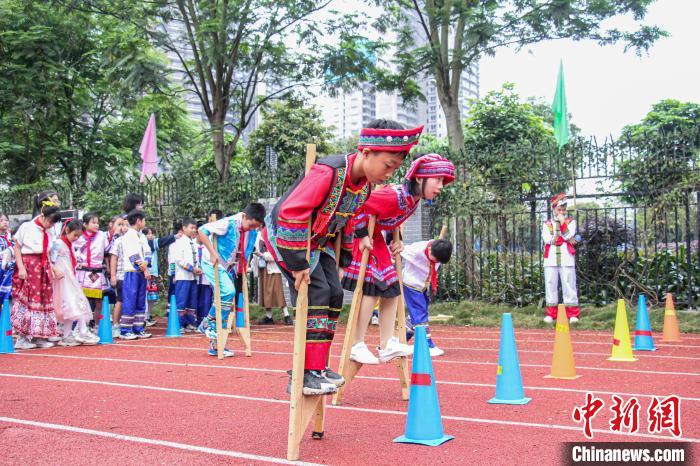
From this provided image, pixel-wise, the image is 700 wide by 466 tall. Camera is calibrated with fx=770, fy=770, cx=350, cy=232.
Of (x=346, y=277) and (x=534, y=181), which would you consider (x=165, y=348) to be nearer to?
(x=346, y=277)

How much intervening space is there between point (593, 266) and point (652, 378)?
21.5ft

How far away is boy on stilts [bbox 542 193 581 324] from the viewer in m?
12.3

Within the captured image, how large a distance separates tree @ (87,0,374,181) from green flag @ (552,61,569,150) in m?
4.48

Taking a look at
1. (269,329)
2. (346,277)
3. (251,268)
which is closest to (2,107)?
(251,268)

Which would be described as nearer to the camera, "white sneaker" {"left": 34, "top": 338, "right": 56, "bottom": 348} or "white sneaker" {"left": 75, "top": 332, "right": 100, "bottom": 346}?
"white sneaker" {"left": 34, "top": 338, "right": 56, "bottom": 348}

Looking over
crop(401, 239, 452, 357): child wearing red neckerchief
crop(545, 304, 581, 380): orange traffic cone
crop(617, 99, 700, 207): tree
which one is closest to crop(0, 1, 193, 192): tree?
crop(401, 239, 452, 357): child wearing red neckerchief

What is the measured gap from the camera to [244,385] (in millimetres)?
7137

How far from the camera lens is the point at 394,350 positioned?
6141 mm

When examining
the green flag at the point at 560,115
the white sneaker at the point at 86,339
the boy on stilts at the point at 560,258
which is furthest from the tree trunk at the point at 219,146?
the boy on stilts at the point at 560,258

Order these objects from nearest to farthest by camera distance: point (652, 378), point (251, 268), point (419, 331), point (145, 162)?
point (419, 331) → point (652, 378) → point (251, 268) → point (145, 162)

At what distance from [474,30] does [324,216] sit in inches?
437

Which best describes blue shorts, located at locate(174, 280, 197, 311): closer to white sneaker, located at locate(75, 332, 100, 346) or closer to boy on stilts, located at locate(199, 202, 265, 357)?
white sneaker, located at locate(75, 332, 100, 346)
